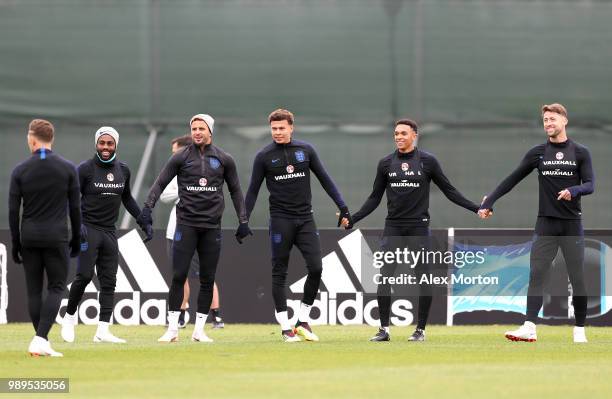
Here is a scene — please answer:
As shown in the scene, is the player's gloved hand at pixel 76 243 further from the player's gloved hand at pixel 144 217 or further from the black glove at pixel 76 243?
the player's gloved hand at pixel 144 217

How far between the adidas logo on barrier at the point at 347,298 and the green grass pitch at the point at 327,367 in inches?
105

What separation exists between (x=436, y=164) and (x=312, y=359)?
3025 millimetres

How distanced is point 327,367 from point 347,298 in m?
6.50

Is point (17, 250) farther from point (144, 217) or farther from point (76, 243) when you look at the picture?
point (144, 217)

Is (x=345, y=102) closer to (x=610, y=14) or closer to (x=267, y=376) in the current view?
(x=610, y=14)

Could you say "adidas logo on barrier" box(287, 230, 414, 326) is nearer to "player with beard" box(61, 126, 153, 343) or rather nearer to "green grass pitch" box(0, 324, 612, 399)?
"green grass pitch" box(0, 324, 612, 399)

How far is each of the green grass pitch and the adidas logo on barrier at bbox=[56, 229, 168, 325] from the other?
8.96ft

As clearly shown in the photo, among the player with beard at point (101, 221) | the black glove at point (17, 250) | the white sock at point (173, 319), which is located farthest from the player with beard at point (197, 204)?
the black glove at point (17, 250)

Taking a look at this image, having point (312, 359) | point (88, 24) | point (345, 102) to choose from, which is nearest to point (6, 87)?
point (88, 24)

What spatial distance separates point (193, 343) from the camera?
490 inches

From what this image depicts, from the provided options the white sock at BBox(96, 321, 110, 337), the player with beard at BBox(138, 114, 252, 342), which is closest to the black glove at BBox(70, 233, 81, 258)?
the player with beard at BBox(138, 114, 252, 342)

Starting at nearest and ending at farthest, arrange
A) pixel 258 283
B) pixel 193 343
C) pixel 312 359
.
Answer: pixel 312 359
pixel 193 343
pixel 258 283

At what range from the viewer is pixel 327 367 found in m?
10.2

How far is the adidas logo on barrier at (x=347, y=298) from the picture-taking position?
54.5ft
